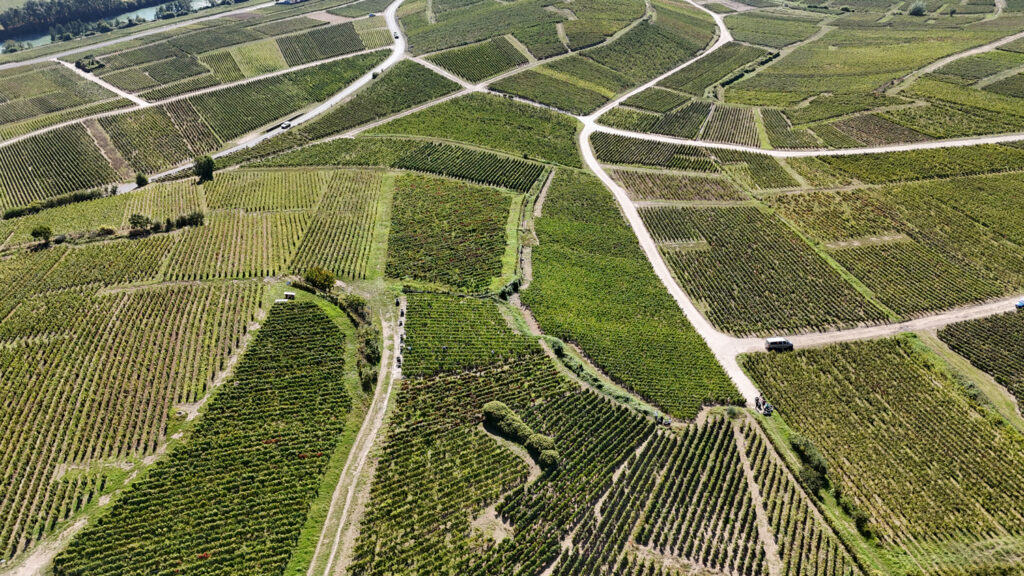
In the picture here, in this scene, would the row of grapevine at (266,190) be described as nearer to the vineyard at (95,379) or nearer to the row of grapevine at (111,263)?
the row of grapevine at (111,263)

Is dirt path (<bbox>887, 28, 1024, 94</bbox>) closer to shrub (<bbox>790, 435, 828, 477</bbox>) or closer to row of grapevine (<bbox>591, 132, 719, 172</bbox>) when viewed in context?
row of grapevine (<bbox>591, 132, 719, 172</bbox>)

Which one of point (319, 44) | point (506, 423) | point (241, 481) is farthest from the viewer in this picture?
point (319, 44)

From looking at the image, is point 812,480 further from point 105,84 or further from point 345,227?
point 105,84

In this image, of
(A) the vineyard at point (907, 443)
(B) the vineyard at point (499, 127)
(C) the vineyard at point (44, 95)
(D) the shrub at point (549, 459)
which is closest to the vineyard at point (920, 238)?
(A) the vineyard at point (907, 443)

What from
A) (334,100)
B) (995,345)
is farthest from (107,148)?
(995,345)

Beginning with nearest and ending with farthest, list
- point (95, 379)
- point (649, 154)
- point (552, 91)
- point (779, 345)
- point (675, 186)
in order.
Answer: point (95, 379) → point (779, 345) → point (675, 186) → point (649, 154) → point (552, 91)

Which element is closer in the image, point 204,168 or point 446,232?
point 446,232

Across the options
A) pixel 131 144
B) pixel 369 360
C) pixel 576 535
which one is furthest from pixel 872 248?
pixel 131 144
